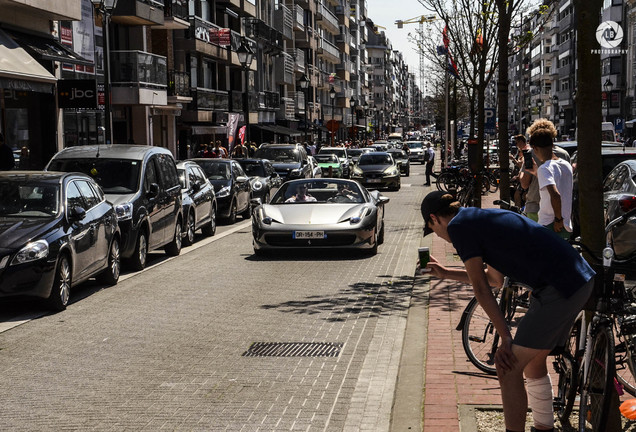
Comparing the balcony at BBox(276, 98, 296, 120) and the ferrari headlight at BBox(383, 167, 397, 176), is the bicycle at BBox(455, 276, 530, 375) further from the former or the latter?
the balcony at BBox(276, 98, 296, 120)

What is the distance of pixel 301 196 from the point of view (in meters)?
17.7

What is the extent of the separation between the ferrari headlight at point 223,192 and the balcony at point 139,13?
47.6 ft

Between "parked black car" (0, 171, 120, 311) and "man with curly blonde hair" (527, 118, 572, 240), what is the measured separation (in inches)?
208

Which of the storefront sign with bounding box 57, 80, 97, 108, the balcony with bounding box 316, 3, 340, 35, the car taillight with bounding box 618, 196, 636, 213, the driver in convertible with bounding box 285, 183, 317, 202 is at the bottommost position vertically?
→ the driver in convertible with bounding box 285, 183, 317, 202

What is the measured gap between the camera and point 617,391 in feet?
17.0

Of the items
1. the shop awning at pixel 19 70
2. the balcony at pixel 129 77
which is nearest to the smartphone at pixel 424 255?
the shop awning at pixel 19 70

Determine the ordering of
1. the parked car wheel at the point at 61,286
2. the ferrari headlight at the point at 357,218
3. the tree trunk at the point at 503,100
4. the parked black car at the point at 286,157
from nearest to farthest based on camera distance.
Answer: the parked car wheel at the point at 61,286, the tree trunk at the point at 503,100, the ferrari headlight at the point at 357,218, the parked black car at the point at 286,157

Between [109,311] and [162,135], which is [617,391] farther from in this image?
[162,135]

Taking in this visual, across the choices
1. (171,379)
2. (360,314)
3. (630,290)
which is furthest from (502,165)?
(630,290)

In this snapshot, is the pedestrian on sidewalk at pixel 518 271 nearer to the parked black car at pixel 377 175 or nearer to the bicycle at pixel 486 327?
the bicycle at pixel 486 327

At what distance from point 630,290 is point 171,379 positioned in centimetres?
366

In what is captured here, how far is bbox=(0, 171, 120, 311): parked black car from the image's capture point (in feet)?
35.5

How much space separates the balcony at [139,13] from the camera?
37.9 meters

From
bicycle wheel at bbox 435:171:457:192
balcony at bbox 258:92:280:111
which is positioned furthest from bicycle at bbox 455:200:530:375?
balcony at bbox 258:92:280:111
